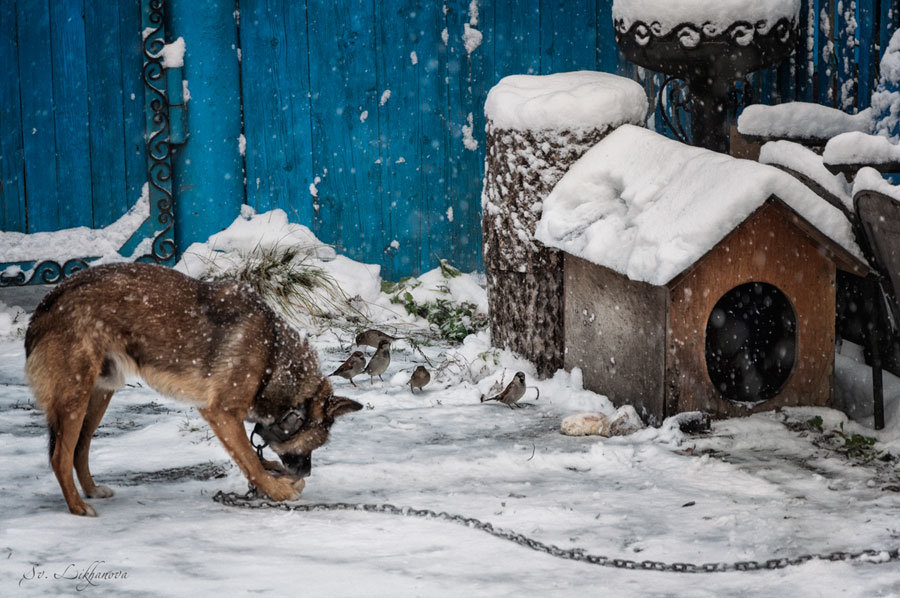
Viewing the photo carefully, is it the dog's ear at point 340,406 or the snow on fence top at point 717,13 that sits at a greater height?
the snow on fence top at point 717,13

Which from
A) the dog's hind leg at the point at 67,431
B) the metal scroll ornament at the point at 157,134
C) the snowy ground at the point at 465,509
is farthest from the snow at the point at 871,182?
the metal scroll ornament at the point at 157,134

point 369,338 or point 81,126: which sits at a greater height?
point 81,126

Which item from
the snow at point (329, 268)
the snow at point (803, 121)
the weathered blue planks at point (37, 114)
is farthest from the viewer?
the weathered blue planks at point (37, 114)

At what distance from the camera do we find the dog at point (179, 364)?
13.2 ft

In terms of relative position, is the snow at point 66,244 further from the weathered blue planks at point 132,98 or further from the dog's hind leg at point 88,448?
the dog's hind leg at point 88,448

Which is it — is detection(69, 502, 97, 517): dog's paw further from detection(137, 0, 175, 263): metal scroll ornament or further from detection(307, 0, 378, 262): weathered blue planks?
detection(307, 0, 378, 262): weathered blue planks

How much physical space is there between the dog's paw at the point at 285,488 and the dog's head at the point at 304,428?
0.05 meters

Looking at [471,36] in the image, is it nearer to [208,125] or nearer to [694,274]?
[208,125]

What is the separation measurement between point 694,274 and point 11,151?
574cm

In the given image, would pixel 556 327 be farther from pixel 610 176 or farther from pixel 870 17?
pixel 870 17

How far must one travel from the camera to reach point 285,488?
4.32 metres

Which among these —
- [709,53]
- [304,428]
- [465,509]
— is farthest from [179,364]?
[709,53]

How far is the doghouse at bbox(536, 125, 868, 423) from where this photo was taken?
4.97 metres
